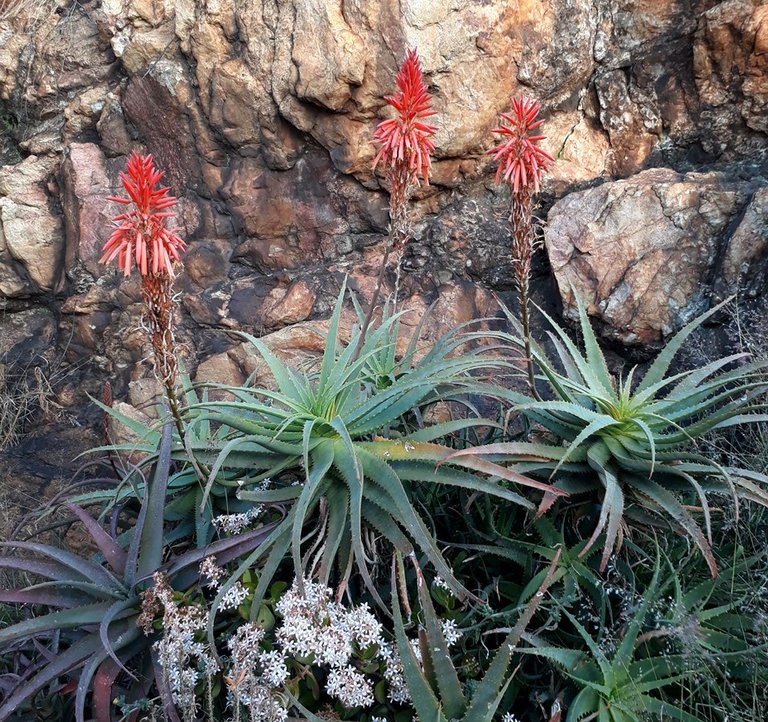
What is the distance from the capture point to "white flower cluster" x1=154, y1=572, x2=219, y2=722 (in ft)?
6.38

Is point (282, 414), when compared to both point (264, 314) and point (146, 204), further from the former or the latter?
point (264, 314)

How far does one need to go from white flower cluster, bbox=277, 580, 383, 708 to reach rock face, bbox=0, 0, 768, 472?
2569mm

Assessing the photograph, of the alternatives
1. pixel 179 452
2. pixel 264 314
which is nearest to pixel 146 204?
pixel 179 452

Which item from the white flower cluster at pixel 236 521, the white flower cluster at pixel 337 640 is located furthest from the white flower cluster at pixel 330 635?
the white flower cluster at pixel 236 521

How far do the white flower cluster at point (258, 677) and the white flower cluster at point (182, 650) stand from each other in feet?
0.32

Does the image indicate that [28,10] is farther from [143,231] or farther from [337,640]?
[337,640]

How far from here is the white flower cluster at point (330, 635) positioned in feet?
6.48

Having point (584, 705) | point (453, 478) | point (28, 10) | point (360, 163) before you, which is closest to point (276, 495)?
point (453, 478)

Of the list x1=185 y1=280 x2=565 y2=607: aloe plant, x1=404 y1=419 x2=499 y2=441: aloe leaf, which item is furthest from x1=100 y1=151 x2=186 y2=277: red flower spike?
x1=404 y1=419 x2=499 y2=441: aloe leaf

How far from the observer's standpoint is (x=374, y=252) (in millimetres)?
4660

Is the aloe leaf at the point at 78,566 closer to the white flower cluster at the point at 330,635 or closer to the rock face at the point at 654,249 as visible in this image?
the white flower cluster at the point at 330,635

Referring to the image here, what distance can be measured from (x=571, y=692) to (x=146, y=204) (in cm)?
184

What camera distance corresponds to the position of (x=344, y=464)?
7.30 feet

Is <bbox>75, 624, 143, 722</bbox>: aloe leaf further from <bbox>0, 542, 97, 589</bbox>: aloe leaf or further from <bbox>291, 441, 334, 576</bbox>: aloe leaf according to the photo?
<bbox>291, 441, 334, 576</bbox>: aloe leaf
